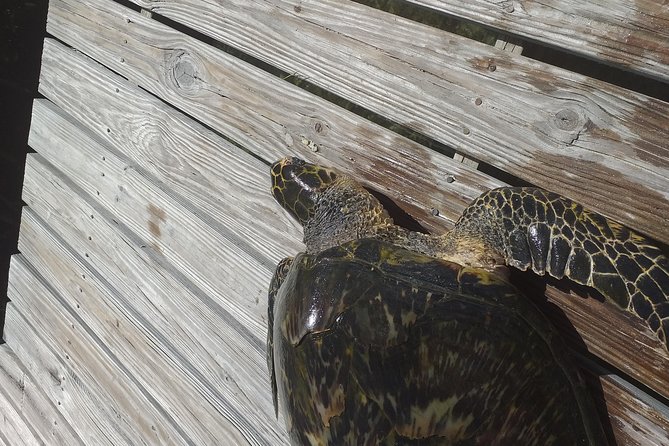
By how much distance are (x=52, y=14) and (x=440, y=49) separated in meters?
1.51

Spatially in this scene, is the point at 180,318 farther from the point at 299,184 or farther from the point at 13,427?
the point at 13,427

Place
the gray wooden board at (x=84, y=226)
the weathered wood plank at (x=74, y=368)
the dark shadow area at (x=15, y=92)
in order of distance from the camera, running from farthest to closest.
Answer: the dark shadow area at (x=15, y=92), the weathered wood plank at (x=74, y=368), the gray wooden board at (x=84, y=226)

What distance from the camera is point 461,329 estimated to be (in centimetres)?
97

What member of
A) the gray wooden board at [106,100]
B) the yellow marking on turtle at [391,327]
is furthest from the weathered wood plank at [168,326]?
the yellow marking on turtle at [391,327]

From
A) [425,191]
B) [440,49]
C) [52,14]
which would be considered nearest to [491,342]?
[425,191]

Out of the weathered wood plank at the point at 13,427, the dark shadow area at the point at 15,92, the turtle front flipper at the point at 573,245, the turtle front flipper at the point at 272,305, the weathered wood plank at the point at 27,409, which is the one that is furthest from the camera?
the weathered wood plank at the point at 13,427

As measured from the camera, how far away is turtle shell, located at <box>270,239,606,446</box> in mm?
961

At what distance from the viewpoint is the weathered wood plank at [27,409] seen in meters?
2.44

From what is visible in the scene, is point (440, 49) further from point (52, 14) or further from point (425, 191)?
point (52, 14)

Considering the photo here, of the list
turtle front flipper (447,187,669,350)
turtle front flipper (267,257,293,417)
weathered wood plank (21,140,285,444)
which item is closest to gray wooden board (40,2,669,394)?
weathered wood plank (21,140,285,444)

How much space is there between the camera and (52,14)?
2086 mm

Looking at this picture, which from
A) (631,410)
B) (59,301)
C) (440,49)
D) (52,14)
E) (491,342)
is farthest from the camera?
(59,301)

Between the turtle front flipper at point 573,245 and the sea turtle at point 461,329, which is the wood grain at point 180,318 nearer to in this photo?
the sea turtle at point 461,329

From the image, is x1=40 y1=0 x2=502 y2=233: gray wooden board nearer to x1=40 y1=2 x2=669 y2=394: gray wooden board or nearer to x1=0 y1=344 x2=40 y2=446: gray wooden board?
x1=40 y1=2 x2=669 y2=394: gray wooden board
